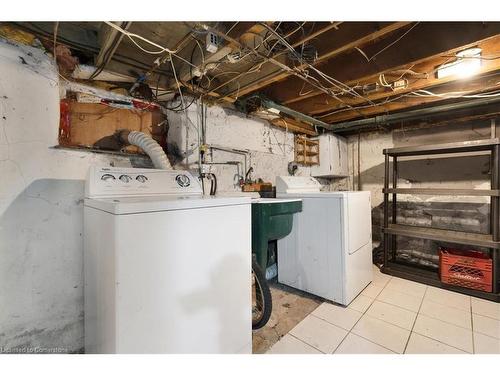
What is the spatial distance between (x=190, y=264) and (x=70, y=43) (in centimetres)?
156

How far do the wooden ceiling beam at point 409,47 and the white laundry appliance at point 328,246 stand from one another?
1.00 metres

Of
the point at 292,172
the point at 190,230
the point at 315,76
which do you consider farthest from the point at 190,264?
the point at 292,172

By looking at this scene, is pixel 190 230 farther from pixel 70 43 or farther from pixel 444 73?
pixel 444 73

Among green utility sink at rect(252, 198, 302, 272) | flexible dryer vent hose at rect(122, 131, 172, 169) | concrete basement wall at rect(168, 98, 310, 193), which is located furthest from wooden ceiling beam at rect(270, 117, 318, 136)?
flexible dryer vent hose at rect(122, 131, 172, 169)

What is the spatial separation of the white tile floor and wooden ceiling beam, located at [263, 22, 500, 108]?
1897 millimetres

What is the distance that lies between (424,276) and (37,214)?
11.2ft

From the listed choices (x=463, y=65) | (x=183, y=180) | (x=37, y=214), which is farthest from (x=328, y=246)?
(x=37, y=214)

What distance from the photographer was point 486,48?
1.42 metres

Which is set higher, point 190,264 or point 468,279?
point 190,264

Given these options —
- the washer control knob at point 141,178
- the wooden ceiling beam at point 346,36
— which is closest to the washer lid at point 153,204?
the washer control knob at point 141,178

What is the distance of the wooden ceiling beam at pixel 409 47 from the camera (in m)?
1.30

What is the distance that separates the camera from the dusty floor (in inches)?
58.6

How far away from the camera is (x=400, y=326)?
1.60 metres

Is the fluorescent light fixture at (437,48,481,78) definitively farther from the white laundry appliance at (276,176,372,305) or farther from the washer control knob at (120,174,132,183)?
the washer control knob at (120,174,132,183)
